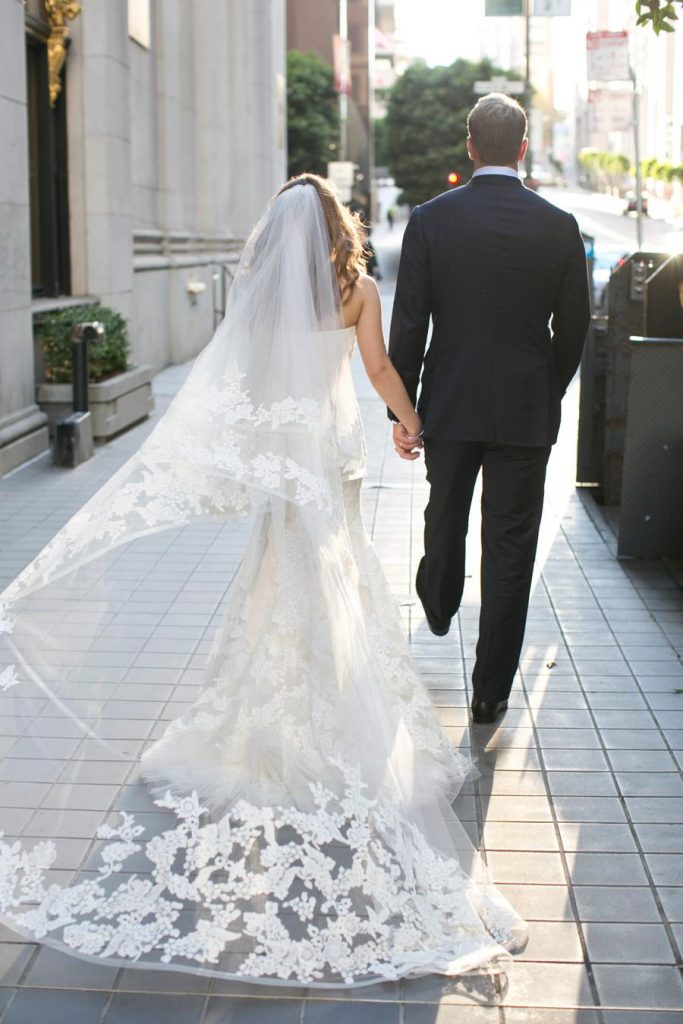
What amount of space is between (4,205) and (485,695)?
7.29m

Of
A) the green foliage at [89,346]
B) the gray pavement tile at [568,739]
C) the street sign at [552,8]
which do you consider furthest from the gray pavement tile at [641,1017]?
the street sign at [552,8]

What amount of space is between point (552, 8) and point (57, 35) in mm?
5975

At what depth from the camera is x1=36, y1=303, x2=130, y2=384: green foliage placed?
12.3m

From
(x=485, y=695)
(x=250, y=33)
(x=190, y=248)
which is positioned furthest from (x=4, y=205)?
(x=250, y=33)

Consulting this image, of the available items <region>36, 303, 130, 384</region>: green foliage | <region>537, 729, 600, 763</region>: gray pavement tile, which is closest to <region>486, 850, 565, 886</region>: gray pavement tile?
<region>537, 729, 600, 763</region>: gray pavement tile

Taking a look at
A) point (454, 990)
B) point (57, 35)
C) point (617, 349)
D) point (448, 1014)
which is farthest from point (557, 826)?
point (57, 35)

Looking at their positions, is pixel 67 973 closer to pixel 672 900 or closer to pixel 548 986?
pixel 548 986

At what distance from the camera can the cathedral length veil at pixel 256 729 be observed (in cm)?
362

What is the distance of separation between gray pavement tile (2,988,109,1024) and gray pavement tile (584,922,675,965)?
1.27 m

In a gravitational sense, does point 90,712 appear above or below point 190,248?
below

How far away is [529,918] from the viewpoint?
12.5 feet

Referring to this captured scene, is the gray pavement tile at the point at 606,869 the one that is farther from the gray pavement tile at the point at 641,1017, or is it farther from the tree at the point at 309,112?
the tree at the point at 309,112

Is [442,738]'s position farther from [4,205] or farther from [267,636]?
[4,205]

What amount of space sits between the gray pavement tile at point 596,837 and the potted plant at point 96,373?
8.53 meters
